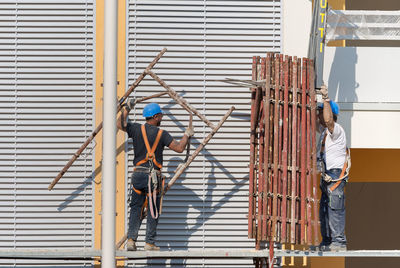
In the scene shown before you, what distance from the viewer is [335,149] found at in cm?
1123

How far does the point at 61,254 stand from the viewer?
10.9 m

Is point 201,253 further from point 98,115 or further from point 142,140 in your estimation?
point 98,115

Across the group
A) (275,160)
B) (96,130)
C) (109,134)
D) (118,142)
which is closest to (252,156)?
(275,160)

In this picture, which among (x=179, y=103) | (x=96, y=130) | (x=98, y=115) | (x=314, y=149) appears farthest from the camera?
(x=98, y=115)

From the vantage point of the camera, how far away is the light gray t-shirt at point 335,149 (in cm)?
1118

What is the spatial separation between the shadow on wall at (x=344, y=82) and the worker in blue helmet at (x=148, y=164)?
7.01 feet

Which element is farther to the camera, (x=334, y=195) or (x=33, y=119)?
(x=33, y=119)

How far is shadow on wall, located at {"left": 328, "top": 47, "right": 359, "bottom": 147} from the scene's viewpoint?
468 inches

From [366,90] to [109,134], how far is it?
403 cm

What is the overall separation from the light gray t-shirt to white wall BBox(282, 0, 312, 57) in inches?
65.1

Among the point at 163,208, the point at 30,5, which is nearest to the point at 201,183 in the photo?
the point at 163,208

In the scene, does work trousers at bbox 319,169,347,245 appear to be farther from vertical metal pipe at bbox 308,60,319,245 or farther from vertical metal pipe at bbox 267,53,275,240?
vertical metal pipe at bbox 267,53,275,240

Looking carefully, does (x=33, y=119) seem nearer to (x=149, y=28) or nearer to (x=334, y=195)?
(x=149, y=28)

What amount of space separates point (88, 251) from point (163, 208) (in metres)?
1.56
